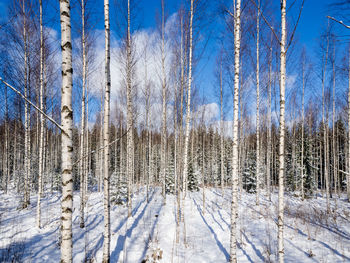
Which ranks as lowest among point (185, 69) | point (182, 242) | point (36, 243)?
point (182, 242)

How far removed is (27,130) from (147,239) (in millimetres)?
8501

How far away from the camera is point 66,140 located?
2.18 metres

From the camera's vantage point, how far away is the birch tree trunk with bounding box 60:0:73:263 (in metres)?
2.13

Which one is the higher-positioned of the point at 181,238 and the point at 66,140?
the point at 66,140

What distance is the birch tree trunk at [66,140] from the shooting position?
2.13 m

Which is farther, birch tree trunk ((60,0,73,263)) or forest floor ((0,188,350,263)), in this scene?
A: forest floor ((0,188,350,263))

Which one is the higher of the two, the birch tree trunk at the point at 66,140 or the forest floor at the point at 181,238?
the birch tree trunk at the point at 66,140

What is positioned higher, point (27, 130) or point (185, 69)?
point (185, 69)

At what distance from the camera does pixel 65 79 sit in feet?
7.33

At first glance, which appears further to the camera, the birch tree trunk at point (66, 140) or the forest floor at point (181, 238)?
the forest floor at point (181, 238)

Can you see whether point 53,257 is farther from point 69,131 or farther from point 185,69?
point 185,69

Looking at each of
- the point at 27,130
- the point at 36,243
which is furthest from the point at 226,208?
the point at 27,130

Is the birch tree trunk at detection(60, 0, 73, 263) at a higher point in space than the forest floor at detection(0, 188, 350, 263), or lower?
higher

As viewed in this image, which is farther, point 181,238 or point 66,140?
point 181,238
